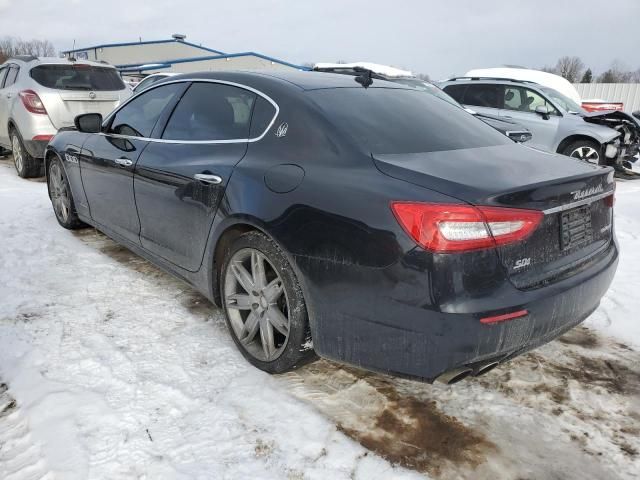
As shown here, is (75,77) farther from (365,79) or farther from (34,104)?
(365,79)

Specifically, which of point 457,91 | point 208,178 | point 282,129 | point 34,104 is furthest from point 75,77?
point 457,91

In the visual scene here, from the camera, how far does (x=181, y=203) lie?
10.0 ft

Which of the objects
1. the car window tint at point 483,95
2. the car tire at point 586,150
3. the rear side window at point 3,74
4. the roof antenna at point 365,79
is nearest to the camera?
the roof antenna at point 365,79

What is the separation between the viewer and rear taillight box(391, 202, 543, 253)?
1912mm

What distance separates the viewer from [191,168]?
2975mm

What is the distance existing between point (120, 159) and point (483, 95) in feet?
27.8

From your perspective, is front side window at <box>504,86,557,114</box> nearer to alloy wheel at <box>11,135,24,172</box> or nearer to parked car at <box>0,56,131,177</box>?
parked car at <box>0,56,131,177</box>

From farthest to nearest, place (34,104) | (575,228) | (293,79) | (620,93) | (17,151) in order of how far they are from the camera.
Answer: (620,93), (17,151), (34,104), (293,79), (575,228)

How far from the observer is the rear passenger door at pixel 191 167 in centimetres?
283

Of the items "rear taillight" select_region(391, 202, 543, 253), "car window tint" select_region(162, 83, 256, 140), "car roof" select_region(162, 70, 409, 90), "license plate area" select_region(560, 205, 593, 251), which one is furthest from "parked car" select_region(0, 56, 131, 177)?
"license plate area" select_region(560, 205, 593, 251)

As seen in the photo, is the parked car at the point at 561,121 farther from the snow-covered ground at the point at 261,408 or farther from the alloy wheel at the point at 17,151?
the alloy wheel at the point at 17,151

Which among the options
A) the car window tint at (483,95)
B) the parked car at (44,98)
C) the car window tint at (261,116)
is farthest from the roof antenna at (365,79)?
the car window tint at (483,95)

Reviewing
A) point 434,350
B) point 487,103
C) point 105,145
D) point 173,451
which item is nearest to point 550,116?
point 487,103

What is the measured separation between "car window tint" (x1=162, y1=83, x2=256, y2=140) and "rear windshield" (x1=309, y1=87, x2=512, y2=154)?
45cm
